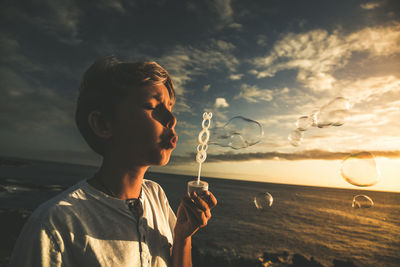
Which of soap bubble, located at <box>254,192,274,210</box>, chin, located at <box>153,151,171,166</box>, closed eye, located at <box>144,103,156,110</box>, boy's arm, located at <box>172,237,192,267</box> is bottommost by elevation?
soap bubble, located at <box>254,192,274,210</box>

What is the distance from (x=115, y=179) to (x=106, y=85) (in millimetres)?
955

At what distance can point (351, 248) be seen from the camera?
77.1 ft

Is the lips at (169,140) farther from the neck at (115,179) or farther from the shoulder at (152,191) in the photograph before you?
the shoulder at (152,191)

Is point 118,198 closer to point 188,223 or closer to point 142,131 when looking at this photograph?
point 142,131

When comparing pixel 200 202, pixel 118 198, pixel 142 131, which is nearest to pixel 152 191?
pixel 118 198

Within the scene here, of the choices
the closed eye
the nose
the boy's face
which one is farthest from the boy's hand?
the closed eye

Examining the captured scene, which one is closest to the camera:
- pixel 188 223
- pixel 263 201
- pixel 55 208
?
pixel 55 208

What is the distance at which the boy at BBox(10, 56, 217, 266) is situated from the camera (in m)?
1.34

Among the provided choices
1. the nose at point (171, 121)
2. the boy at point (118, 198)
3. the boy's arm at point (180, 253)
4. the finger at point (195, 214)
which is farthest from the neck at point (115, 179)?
the boy's arm at point (180, 253)

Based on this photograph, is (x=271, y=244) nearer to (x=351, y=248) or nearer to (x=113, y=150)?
(x=351, y=248)

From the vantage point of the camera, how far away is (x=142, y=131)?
1.71m

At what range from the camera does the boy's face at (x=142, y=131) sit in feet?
5.63

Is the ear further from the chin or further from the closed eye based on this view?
the chin

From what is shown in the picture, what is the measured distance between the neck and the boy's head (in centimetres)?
29
